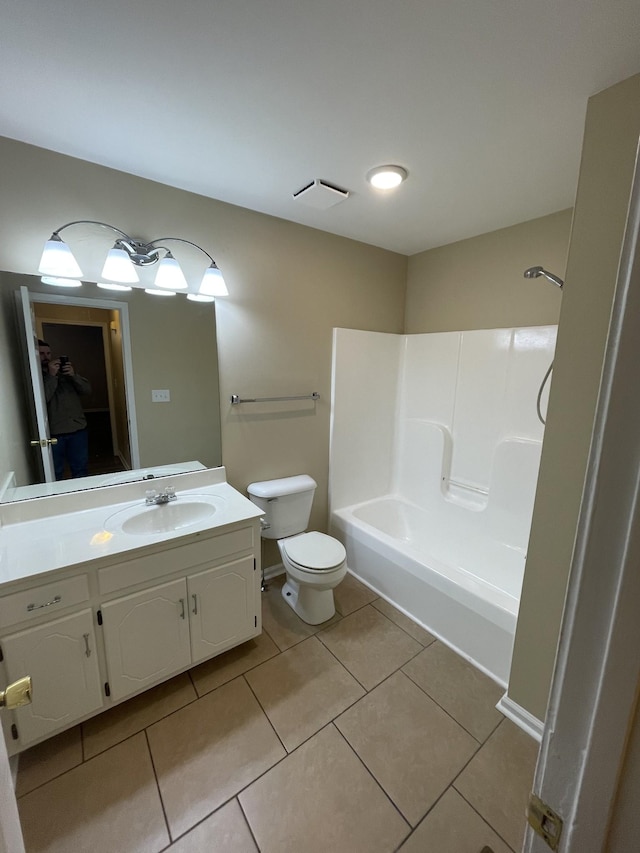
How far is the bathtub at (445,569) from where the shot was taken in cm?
176

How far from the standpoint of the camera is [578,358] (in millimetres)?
1229

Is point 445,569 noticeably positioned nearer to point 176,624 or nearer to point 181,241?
point 176,624

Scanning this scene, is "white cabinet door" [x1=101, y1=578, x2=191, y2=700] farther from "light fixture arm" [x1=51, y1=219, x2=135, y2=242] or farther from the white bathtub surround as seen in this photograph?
"light fixture arm" [x1=51, y1=219, x2=135, y2=242]

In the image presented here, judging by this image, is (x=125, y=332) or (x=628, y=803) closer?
(x=628, y=803)

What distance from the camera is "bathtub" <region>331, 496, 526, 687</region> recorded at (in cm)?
176

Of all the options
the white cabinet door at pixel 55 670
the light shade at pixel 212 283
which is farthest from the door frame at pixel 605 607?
the light shade at pixel 212 283

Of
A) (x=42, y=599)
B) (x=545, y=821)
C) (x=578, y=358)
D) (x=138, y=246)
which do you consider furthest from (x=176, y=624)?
(x=578, y=358)

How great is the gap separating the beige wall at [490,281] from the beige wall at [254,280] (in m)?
0.21

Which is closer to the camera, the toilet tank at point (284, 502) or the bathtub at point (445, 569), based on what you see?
the bathtub at point (445, 569)

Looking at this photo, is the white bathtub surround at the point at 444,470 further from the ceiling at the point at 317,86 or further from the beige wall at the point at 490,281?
the ceiling at the point at 317,86

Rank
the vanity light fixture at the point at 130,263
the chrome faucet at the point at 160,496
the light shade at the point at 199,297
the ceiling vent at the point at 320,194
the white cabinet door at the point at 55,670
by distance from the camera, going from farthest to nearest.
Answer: the light shade at the point at 199,297 → the chrome faucet at the point at 160,496 → the ceiling vent at the point at 320,194 → the vanity light fixture at the point at 130,263 → the white cabinet door at the point at 55,670

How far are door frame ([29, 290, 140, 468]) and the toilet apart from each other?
0.73 metres

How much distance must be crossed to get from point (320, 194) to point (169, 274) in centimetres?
86

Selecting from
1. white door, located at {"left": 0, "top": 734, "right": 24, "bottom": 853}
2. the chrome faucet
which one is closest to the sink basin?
the chrome faucet
